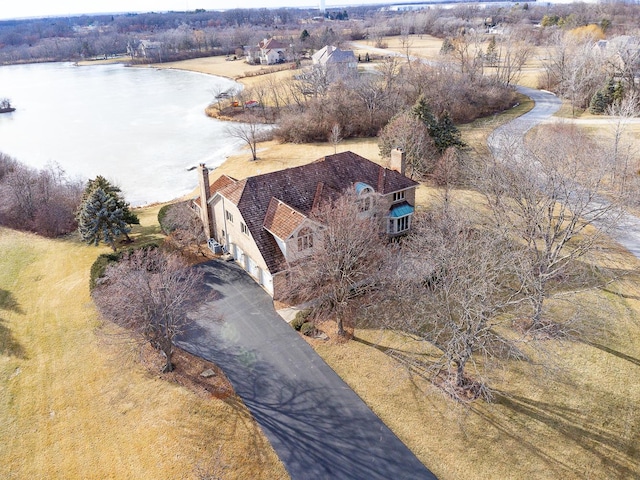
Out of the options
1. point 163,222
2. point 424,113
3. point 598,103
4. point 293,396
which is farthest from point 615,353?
point 598,103

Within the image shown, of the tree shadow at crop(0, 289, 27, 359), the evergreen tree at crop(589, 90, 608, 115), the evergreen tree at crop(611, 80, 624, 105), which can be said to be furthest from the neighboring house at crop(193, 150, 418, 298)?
the evergreen tree at crop(611, 80, 624, 105)

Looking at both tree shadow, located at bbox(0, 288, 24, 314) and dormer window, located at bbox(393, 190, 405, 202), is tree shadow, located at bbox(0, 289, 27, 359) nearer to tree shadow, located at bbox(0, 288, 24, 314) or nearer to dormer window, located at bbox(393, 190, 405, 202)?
tree shadow, located at bbox(0, 288, 24, 314)

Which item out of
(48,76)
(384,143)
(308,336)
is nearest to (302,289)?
(308,336)

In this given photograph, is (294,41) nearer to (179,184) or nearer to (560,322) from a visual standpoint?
(179,184)

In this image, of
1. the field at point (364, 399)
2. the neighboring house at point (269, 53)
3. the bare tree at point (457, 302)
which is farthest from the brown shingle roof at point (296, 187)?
the neighboring house at point (269, 53)

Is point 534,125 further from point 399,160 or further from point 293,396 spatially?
point 293,396
